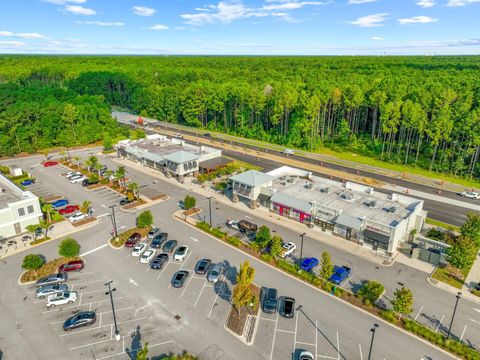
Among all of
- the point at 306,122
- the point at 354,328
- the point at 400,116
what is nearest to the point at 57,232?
the point at 354,328

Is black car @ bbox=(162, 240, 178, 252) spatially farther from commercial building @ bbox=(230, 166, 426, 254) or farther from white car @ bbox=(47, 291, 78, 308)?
commercial building @ bbox=(230, 166, 426, 254)

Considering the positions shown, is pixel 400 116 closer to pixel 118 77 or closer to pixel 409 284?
pixel 409 284

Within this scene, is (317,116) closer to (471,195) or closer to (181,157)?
(471,195)

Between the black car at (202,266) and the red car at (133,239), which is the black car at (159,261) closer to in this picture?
the black car at (202,266)

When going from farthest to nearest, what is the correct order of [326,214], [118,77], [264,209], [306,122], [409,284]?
[118,77], [306,122], [264,209], [326,214], [409,284]

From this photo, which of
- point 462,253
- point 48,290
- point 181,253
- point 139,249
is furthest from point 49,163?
point 462,253

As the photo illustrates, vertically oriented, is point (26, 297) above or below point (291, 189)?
below
